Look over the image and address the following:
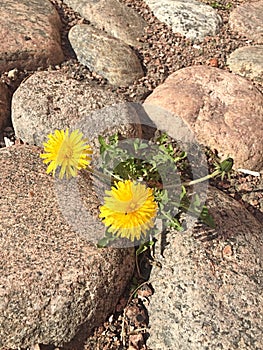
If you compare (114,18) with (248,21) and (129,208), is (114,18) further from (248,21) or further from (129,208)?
(129,208)

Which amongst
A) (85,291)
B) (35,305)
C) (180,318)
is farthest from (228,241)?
(35,305)

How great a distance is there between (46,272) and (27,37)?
203 cm

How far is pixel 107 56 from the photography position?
4.15 metres

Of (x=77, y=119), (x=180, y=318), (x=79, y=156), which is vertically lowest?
(x=180, y=318)

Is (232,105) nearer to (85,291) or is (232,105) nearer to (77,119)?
(77,119)

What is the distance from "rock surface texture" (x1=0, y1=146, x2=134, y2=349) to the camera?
8.64ft

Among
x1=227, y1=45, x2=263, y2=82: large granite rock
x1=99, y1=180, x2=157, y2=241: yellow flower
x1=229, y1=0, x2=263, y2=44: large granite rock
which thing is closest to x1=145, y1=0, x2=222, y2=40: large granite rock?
x1=229, y1=0, x2=263, y2=44: large granite rock

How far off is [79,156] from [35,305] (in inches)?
29.8

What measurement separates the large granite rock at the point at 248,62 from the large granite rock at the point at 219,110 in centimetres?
22

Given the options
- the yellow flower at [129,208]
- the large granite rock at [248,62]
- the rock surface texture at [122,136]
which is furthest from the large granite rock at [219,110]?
the yellow flower at [129,208]

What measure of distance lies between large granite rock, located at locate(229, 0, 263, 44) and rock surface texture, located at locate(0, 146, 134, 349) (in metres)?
2.45

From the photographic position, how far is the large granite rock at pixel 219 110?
3.72 meters

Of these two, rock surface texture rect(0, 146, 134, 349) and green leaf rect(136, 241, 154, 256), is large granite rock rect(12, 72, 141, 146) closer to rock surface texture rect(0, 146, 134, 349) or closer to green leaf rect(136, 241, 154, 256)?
rock surface texture rect(0, 146, 134, 349)

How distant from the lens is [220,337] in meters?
2.67
